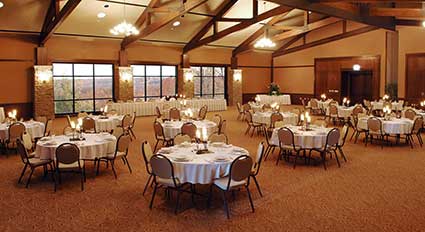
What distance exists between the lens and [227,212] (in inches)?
221

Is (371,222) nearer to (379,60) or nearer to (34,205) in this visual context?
(34,205)

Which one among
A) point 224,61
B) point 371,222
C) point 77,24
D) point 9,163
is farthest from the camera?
point 224,61

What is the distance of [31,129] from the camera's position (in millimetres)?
10023

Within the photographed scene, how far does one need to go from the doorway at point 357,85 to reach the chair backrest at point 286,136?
1511 centimetres

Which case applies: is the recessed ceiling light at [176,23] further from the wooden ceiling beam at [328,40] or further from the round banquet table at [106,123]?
the wooden ceiling beam at [328,40]

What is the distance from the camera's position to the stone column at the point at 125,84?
19.3 metres

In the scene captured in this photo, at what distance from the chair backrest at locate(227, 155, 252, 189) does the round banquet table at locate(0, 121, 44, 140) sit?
21.3 feet

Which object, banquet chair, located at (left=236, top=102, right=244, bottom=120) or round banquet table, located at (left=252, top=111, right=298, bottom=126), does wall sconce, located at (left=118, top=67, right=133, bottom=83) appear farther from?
round banquet table, located at (left=252, top=111, right=298, bottom=126)

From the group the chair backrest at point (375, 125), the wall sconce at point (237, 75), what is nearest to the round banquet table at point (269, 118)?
the chair backrest at point (375, 125)

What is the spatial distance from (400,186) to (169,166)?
4.24 metres

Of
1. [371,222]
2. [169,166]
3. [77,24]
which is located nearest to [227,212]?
[169,166]

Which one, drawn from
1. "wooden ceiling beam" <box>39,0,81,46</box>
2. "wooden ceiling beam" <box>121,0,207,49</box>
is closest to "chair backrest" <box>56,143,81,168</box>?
"wooden ceiling beam" <box>39,0,81,46</box>

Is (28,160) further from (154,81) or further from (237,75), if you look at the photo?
(237,75)

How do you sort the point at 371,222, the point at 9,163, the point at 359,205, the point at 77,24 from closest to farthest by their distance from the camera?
the point at 371,222 → the point at 359,205 → the point at 9,163 → the point at 77,24
